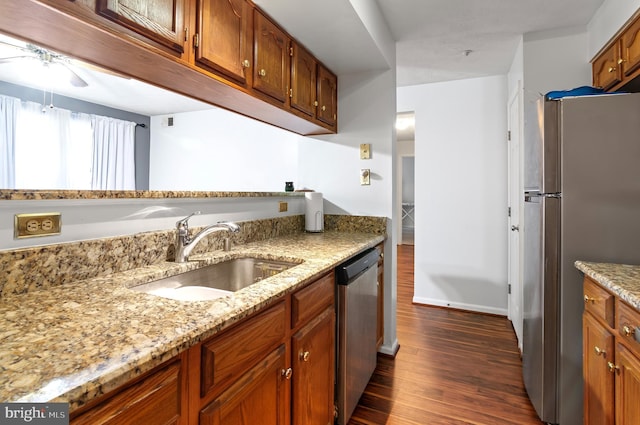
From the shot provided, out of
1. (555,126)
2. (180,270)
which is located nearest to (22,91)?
(180,270)

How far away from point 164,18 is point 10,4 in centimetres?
40

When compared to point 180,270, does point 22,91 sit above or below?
above

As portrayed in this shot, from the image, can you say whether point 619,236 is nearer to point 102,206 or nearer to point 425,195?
point 425,195

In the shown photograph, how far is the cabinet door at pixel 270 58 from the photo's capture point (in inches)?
62.0

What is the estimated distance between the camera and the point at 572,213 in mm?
1508

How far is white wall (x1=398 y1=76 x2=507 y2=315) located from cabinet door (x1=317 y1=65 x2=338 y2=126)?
1243mm

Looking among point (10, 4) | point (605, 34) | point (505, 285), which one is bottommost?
point (505, 285)

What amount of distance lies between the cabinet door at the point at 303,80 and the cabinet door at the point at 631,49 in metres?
1.68

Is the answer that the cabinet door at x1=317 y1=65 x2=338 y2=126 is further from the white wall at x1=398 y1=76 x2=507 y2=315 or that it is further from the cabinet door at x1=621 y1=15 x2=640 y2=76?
the cabinet door at x1=621 y1=15 x2=640 y2=76

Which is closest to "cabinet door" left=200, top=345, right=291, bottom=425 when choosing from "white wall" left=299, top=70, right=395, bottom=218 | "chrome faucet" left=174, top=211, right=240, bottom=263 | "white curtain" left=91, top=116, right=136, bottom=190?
"chrome faucet" left=174, top=211, right=240, bottom=263

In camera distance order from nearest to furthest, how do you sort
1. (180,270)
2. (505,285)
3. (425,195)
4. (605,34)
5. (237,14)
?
(180,270)
(237,14)
(605,34)
(505,285)
(425,195)

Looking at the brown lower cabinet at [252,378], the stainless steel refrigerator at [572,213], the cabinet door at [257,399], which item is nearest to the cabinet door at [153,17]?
the brown lower cabinet at [252,378]

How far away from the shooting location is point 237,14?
1436mm

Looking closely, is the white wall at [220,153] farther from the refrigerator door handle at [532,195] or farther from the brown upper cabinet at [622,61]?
the brown upper cabinet at [622,61]
